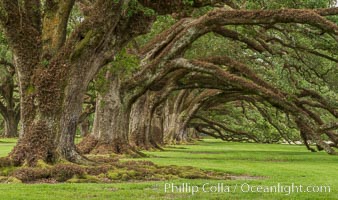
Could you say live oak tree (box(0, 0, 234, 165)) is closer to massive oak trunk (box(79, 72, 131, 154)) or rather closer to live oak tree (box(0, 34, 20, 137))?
massive oak trunk (box(79, 72, 131, 154))

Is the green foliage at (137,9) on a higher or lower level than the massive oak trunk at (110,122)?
higher

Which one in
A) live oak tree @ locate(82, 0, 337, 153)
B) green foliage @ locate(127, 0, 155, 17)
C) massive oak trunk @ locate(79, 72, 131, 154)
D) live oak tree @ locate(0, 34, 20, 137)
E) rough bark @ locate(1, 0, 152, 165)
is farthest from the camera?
live oak tree @ locate(0, 34, 20, 137)

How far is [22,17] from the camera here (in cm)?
1603

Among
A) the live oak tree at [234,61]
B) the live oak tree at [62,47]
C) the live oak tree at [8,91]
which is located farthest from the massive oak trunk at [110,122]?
the live oak tree at [8,91]

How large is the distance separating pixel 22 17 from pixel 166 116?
130 feet

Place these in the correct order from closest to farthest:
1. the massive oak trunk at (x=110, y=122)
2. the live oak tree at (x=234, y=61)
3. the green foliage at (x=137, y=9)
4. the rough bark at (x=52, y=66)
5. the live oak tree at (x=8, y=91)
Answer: the rough bark at (x=52, y=66) < the green foliage at (x=137, y=9) < the live oak tree at (x=234, y=61) < the massive oak trunk at (x=110, y=122) < the live oak tree at (x=8, y=91)

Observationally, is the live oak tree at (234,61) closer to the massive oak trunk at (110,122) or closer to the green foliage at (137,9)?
the massive oak trunk at (110,122)

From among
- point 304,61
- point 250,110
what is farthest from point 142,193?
point 250,110

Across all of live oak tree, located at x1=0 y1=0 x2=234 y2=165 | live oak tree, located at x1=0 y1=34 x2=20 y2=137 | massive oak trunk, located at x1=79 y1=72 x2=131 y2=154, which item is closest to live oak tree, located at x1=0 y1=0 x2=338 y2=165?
live oak tree, located at x1=0 y1=0 x2=234 y2=165

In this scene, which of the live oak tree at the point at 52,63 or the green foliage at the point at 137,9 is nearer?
the live oak tree at the point at 52,63

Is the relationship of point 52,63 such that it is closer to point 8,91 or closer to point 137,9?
point 137,9

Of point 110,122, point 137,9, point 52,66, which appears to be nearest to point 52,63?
point 52,66

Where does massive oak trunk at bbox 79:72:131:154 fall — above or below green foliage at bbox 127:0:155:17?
below

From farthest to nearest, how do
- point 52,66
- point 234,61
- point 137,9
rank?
point 234,61 < point 137,9 < point 52,66
